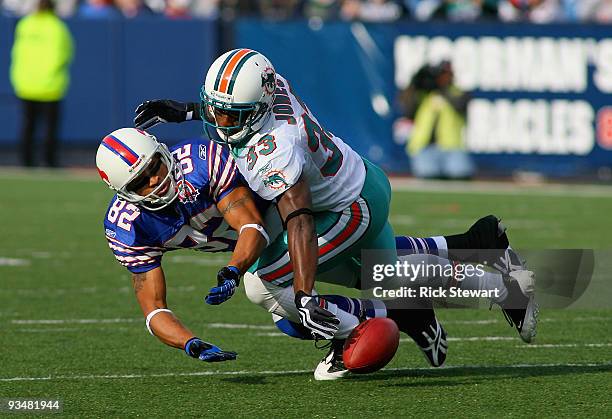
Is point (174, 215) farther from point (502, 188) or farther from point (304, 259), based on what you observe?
point (502, 188)

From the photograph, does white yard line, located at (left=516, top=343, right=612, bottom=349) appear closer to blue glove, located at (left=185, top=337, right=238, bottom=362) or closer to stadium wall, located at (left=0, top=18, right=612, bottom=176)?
blue glove, located at (left=185, top=337, right=238, bottom=362)

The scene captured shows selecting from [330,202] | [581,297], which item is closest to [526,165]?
[581,297]

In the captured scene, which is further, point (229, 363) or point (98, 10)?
point (98, 10)

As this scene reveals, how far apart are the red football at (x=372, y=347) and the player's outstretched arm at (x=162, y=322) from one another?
0.52 m

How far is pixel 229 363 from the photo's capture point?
6.02 m

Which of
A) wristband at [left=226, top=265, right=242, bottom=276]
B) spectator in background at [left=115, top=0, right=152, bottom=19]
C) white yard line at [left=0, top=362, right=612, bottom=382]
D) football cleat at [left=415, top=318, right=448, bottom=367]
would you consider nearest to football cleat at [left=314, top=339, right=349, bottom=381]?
white yard line at [left=0, top=362, right=612, bottom=382]

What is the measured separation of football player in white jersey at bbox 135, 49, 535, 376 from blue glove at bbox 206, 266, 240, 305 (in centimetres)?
26

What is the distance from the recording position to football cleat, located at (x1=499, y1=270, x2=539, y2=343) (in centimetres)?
584

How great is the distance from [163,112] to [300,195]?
110 cm

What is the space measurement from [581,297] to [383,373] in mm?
2168

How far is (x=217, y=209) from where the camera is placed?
554cm

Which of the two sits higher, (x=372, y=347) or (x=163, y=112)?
(x=163, y=112)

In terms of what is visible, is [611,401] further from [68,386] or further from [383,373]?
[68,386]

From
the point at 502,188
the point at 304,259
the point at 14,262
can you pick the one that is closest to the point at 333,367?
the point at 304,259
